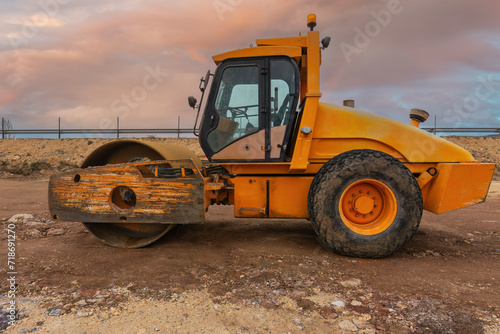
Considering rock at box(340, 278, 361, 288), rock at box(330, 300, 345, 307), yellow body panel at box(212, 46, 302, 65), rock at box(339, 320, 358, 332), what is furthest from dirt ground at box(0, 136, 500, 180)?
rock at box(339, 320, 358, 332)

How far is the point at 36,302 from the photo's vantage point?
291cm

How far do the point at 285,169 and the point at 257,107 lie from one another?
3.07ft

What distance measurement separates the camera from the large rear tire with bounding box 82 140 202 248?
4.61 m

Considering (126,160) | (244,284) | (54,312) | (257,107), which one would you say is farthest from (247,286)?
(126,160)

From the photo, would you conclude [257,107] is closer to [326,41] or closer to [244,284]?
[326,41]

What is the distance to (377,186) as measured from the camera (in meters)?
4.19

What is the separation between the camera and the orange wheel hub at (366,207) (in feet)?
13.5

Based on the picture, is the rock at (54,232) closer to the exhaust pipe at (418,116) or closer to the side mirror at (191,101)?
the side mirror at (191,101)

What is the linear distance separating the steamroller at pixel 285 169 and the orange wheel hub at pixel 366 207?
0.01m

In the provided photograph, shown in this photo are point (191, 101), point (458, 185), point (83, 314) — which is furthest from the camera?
point (191, 101)

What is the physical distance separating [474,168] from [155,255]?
4412 millimetres

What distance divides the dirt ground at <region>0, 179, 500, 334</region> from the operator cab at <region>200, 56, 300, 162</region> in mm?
1361

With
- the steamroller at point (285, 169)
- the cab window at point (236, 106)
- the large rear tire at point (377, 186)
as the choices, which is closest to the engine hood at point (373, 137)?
the steamroller at point (285, 169)

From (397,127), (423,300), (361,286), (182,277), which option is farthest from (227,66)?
(423,300)
